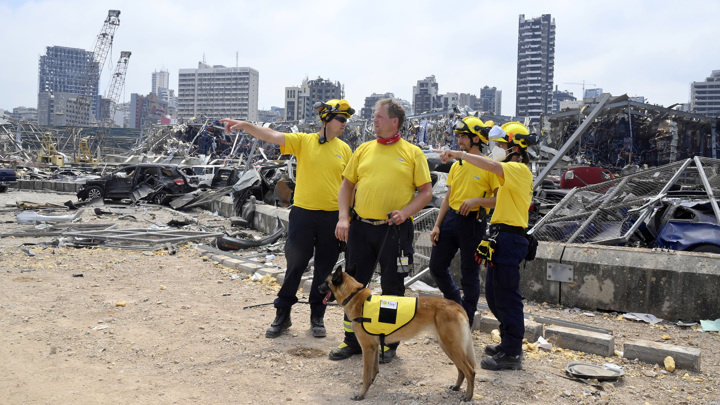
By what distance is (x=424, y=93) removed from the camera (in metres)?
133

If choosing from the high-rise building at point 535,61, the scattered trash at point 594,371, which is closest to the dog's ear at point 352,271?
the scattered trash at point 594,371

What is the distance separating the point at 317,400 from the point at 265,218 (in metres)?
9.28

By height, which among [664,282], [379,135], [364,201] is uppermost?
[379,135]

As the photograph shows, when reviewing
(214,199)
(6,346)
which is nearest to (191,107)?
(214,199)

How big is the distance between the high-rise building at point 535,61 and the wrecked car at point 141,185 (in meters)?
142

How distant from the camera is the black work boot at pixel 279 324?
483cm

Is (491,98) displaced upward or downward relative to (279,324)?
upward

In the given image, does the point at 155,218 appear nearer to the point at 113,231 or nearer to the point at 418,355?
the point at 113,231

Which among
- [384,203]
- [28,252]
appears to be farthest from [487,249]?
[28,252]

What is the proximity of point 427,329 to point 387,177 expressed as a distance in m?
1.19

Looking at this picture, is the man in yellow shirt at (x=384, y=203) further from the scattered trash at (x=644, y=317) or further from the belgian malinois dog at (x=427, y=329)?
the scattered trash at (x=644, y=317)

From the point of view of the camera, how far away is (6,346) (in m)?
4.39

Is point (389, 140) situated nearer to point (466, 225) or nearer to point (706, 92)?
point (466, 225)

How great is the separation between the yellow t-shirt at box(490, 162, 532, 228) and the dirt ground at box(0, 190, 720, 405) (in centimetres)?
116
